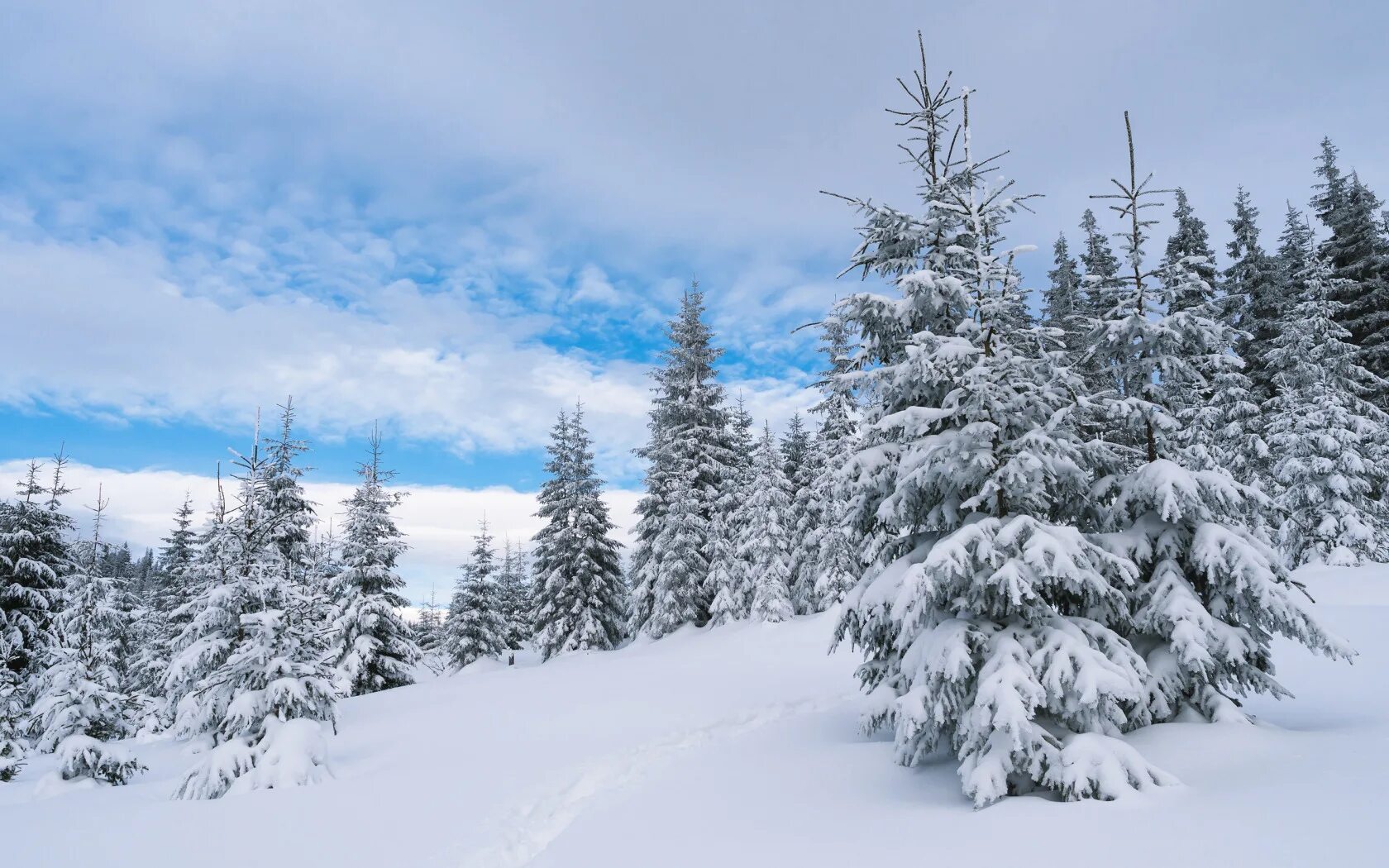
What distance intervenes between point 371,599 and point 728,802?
21.7 m

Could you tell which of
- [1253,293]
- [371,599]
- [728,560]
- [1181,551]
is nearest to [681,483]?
[728,560]

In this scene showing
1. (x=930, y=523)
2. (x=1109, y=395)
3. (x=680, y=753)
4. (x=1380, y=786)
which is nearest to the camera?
(x=1380, y=786)

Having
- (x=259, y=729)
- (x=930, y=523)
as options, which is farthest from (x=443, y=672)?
(x=930, y=523)

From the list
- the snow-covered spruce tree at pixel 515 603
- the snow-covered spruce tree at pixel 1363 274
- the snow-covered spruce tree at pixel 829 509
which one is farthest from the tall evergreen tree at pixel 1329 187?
the snow-covered spruce tree at pixel 515 603

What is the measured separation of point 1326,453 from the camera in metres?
23.9

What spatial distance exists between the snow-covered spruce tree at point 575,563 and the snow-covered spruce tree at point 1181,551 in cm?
2609

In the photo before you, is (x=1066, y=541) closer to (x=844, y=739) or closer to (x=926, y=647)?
(x=926, y=647)

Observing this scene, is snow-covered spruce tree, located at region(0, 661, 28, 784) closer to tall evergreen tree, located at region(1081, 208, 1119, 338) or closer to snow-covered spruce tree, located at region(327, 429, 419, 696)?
snow-covered spruce tree, located at region(327, 429, 419, 696)

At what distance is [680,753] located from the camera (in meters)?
11.8

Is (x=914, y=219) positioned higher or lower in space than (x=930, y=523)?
higher

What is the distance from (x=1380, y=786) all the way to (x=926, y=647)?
12.0ft

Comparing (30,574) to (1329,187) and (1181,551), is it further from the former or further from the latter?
(1329,187)

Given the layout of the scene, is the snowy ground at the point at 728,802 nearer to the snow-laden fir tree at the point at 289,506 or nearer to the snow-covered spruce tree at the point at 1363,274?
the snow-laden fir tree at the point at 289,506

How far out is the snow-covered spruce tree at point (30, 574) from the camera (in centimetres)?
2064
